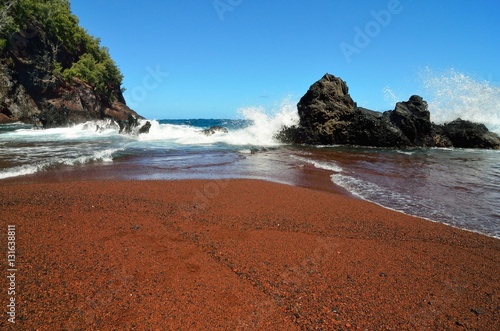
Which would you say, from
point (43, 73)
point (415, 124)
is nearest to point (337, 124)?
point (415, 124)

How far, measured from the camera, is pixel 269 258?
310 centimetres

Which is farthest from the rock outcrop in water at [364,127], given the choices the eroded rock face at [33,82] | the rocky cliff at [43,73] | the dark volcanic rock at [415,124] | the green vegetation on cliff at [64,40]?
the green vegetation on cliff at [64,40]

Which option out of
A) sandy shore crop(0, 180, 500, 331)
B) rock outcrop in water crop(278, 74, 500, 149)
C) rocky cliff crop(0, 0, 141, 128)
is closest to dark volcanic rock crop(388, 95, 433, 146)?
rock outcrop in water crop(278, 74, 500, 149)

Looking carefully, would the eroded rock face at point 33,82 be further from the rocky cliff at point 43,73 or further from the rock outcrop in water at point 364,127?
the rock outcrop in water at point 364,127

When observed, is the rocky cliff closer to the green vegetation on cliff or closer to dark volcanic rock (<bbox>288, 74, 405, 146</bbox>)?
the green vegetation on cliff

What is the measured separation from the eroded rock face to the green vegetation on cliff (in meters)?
0.40

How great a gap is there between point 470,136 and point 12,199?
24.7m

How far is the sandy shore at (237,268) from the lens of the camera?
220cm

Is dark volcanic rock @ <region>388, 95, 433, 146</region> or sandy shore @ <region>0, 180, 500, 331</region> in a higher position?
dark volcanic rock @ <region>388, 95, 433, 146</region>

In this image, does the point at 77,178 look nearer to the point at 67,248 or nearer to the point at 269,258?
the point at 67,248

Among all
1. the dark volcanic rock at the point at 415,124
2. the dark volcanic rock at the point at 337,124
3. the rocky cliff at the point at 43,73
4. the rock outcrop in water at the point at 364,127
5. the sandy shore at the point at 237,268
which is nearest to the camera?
the sandy shore at the point at 237,268

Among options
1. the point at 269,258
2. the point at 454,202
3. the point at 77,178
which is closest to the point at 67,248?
the point at 269,258

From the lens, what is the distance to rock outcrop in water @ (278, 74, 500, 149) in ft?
62.1

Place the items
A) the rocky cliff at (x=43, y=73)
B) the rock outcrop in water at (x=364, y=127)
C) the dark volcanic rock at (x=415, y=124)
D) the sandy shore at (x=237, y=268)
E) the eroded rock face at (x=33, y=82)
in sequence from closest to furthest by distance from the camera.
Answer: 1. the sandy shore at (x=237, y=268)
2. the rock outcrop in water at (x=364, y=127)
3. the dark volcanic rock at (x=415, y=124)
4. the rocky cliff at (x=43, y=73)
5. the eroded rock face at (x=33, y=82)
